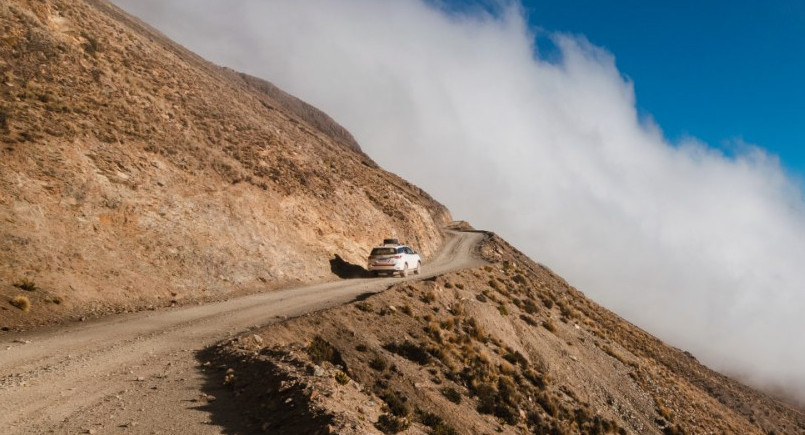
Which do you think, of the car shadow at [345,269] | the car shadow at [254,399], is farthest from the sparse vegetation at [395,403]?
the car shadow at [345,269]

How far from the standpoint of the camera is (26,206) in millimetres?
16156

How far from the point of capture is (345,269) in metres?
30.3

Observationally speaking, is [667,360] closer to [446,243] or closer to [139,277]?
[446,243]

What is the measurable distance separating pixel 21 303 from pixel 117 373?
6.43 metres

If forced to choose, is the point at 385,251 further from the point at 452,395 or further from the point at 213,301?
the point at 452,395

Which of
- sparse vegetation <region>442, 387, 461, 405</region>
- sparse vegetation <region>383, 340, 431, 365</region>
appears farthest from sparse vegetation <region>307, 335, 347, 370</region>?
sparse vegetation <region>442, 387, 461, 405</region>

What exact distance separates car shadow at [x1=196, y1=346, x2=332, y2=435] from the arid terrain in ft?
0.16

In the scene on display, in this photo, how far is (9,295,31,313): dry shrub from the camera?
1289cm

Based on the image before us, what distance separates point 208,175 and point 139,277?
32.0ft

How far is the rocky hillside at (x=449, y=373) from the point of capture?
8.84 meters

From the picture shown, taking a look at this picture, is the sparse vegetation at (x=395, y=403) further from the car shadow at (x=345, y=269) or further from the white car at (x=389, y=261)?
the car shadow at (x=345, y=269)

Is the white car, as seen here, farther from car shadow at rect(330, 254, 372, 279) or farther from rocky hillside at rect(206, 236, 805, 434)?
rocky hillside at rect(206, 236, 805, 434)

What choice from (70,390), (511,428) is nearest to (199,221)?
(70,390)

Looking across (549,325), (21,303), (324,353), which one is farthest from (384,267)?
(21,303)
